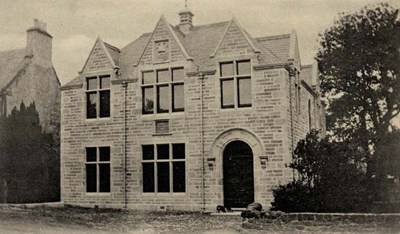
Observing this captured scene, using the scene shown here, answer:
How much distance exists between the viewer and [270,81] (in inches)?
770

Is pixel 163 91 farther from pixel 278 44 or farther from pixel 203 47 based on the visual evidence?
pixel 278 44

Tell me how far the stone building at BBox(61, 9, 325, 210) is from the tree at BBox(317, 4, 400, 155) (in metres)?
2.39

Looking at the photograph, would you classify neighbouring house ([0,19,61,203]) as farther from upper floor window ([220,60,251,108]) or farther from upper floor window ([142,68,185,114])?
upper floor window ([220,60,251,108])

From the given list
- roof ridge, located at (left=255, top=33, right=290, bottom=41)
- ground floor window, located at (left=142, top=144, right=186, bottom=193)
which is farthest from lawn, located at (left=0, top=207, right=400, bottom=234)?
roof ridge, located at (left=255, top=33, right=290, bottom=41)

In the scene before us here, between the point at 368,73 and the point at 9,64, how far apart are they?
1912cm

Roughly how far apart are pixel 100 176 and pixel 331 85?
1476 cm

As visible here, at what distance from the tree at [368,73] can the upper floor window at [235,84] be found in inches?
239

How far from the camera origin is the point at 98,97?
2289 cm

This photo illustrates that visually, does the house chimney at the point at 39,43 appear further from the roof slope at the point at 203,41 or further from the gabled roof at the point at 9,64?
the roof slope at the point at 203,41

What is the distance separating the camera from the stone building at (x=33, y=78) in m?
26.1

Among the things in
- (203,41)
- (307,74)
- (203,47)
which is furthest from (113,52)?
(307,74)

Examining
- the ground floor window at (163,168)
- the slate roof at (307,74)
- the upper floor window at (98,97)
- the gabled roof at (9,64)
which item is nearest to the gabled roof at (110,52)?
the upper floor window at (98,97)

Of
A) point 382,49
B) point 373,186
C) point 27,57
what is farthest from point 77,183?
point 382,49

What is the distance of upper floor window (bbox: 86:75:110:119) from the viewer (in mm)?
22781
